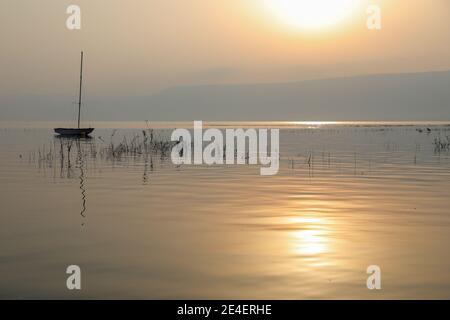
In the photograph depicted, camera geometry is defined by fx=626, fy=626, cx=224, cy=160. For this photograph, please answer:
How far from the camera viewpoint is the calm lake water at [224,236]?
1135cm

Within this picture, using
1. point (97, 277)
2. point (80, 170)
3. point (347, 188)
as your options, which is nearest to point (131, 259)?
point (97, 277)

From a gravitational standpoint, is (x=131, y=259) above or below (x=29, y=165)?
below

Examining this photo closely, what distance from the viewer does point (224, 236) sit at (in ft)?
51.2

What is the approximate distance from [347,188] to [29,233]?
14.5m

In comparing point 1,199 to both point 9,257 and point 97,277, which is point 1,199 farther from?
point 97,277

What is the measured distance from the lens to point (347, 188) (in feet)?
86.5

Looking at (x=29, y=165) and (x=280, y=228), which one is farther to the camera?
(x=29, y=165)

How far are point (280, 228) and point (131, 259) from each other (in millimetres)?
4934

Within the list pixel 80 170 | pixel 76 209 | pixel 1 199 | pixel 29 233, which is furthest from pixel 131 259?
pixel 80 170

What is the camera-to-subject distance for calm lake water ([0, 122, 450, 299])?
11.4 metres

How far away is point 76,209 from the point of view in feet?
65.3
